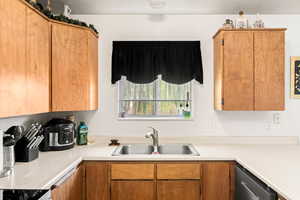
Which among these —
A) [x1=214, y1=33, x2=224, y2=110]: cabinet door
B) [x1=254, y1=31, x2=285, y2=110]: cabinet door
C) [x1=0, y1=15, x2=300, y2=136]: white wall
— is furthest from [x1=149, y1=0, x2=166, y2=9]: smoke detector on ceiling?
[x1=254, y1=31, x2=285, y2=110]: cabinet door

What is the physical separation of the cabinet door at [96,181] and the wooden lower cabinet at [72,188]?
0.06 meters

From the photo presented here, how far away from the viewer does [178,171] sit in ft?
7.55

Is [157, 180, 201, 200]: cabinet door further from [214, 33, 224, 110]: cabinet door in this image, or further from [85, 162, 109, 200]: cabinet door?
[214, 33, 224, 110]: cabinet door

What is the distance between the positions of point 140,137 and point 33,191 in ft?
5.79

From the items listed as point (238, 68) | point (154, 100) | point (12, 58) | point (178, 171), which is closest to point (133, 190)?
point (178, 171)

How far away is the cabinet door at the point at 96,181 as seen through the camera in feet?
7.57

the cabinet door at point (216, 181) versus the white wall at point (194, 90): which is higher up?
the white wall at point (194, 90)

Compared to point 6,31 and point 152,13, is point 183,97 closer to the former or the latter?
point 152,13

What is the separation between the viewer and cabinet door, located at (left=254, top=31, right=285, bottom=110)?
265cm

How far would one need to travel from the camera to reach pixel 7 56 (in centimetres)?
162

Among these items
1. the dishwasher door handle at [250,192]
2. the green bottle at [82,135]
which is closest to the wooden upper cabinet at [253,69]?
the dishwasher door handle at [250,192]

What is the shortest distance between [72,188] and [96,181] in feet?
1.05

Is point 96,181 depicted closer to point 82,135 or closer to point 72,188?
point 72,188

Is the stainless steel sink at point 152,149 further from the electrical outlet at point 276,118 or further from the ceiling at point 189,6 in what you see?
the ceiling at point 189,6
